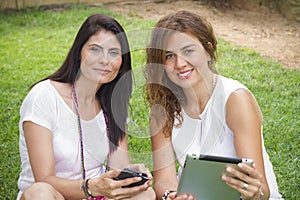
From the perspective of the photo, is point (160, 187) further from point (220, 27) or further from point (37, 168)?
point (220, 27)

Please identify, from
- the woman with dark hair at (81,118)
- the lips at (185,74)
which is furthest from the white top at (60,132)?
the lips at (185,74)

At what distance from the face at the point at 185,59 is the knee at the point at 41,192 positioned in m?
0.72

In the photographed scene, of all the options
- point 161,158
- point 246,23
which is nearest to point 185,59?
point 161,158

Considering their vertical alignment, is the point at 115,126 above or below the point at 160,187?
above

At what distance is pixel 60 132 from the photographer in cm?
254

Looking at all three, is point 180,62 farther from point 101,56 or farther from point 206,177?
point 206,177

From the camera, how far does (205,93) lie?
259 cm

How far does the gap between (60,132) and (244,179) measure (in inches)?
36.5

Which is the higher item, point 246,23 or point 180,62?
point 180,62

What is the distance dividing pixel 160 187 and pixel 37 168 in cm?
60

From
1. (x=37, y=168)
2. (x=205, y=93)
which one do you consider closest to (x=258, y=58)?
(x=205, y=93)

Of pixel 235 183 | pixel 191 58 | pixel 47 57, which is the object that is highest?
pixel 191 58

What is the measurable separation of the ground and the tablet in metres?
3.84

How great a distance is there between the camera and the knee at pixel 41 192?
2.28 meters
